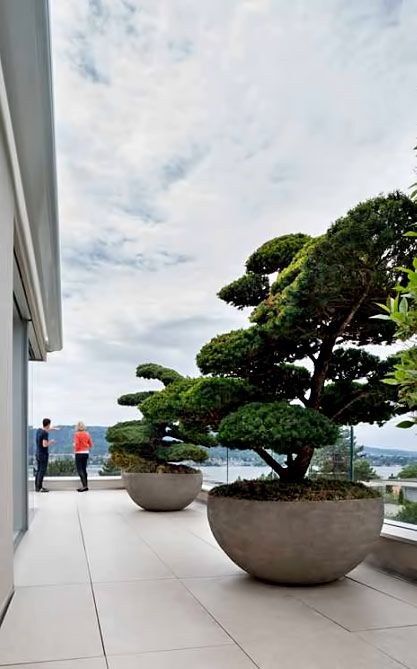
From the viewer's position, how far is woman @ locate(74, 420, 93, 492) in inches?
419

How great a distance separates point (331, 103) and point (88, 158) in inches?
102

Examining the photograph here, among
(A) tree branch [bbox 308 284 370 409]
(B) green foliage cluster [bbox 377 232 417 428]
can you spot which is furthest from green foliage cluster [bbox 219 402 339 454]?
(B) green foliage cluster [bbox 377 232 417 428]

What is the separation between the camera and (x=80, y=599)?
11.8 ft

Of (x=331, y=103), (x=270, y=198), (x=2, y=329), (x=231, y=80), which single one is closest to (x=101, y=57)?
(x=231, y=80)

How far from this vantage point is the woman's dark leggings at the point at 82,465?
10.8 m

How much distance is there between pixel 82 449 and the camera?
35.1 ft

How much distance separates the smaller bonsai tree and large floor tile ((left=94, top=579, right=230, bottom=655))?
4071mm

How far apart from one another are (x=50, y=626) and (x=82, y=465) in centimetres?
790

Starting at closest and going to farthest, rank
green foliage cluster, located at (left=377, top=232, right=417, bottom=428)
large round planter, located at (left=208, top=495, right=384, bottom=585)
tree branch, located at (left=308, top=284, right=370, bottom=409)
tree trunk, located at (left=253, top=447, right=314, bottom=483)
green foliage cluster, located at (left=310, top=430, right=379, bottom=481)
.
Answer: green foliage cluster, located at (left=377, top=232, right=417, bottom=428) → large round planter, located at (left=208, top=495, right=384, bottom=585) → tree trunk, located at (left=253, top=447, right=314, bottom=483) → tree branch, located at (left=308, top=284, right=370, bottom=409) → green foliage cluster, located at (left=310, top=430, right=379, bottom=481)

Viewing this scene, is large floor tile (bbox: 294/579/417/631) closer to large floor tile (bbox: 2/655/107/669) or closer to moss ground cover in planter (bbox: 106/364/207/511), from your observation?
large floor tile (bbox: 2/655/107/669)

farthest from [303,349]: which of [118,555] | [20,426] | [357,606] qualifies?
[20,426]

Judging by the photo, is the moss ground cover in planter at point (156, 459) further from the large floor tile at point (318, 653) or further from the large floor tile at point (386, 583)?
the large floor tile at point (318, 653)

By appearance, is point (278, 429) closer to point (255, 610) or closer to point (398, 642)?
point (255, 610)

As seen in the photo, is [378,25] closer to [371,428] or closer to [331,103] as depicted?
[331,103]
